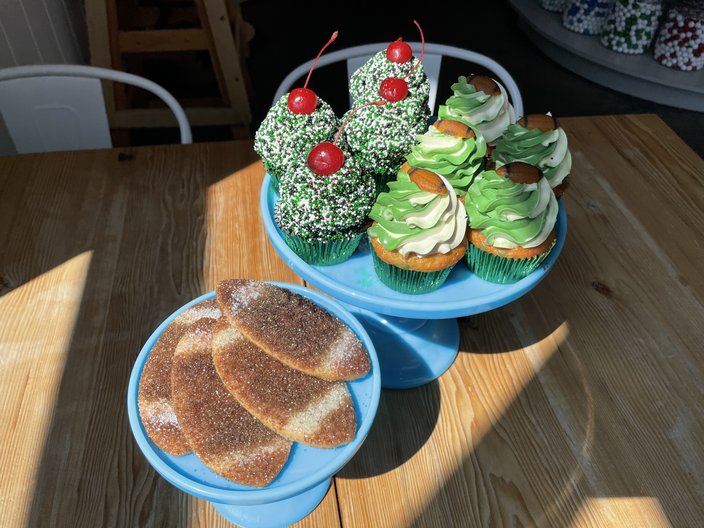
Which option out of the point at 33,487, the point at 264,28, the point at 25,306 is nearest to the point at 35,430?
the point at 33,487

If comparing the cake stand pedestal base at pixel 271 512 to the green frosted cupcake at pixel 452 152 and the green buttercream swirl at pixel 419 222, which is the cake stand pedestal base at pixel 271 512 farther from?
the green frosted cupcake at pixel 452 152

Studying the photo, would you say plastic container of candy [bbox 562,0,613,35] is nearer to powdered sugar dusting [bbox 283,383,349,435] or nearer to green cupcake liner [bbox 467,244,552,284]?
green cupcake liner [bbox 467,244,552,284]

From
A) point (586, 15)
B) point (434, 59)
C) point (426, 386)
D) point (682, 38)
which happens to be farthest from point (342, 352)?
point (586, 15)

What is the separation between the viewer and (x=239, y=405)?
66 centimetres

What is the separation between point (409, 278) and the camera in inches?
32.1

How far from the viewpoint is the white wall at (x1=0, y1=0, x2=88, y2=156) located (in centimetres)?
200

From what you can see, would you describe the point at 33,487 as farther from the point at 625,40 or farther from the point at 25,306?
the point at 625,40

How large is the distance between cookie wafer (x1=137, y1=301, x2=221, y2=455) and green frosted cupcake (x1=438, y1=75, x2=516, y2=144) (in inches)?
20.6

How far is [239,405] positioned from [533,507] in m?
0.44

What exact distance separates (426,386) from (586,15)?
3.02 m

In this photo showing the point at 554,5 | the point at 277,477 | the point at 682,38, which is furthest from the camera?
the point at 554,5

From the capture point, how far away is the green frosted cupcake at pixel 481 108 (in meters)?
0.98

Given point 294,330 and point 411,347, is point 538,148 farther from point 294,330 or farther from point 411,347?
point 294,330

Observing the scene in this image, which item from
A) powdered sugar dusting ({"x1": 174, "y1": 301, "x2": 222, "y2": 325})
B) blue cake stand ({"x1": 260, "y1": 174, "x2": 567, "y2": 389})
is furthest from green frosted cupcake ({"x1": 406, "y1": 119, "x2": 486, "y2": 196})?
powdered sugar dusting ({"x1": 174, "y1": 301, "x2": 222, "y2": 325})
